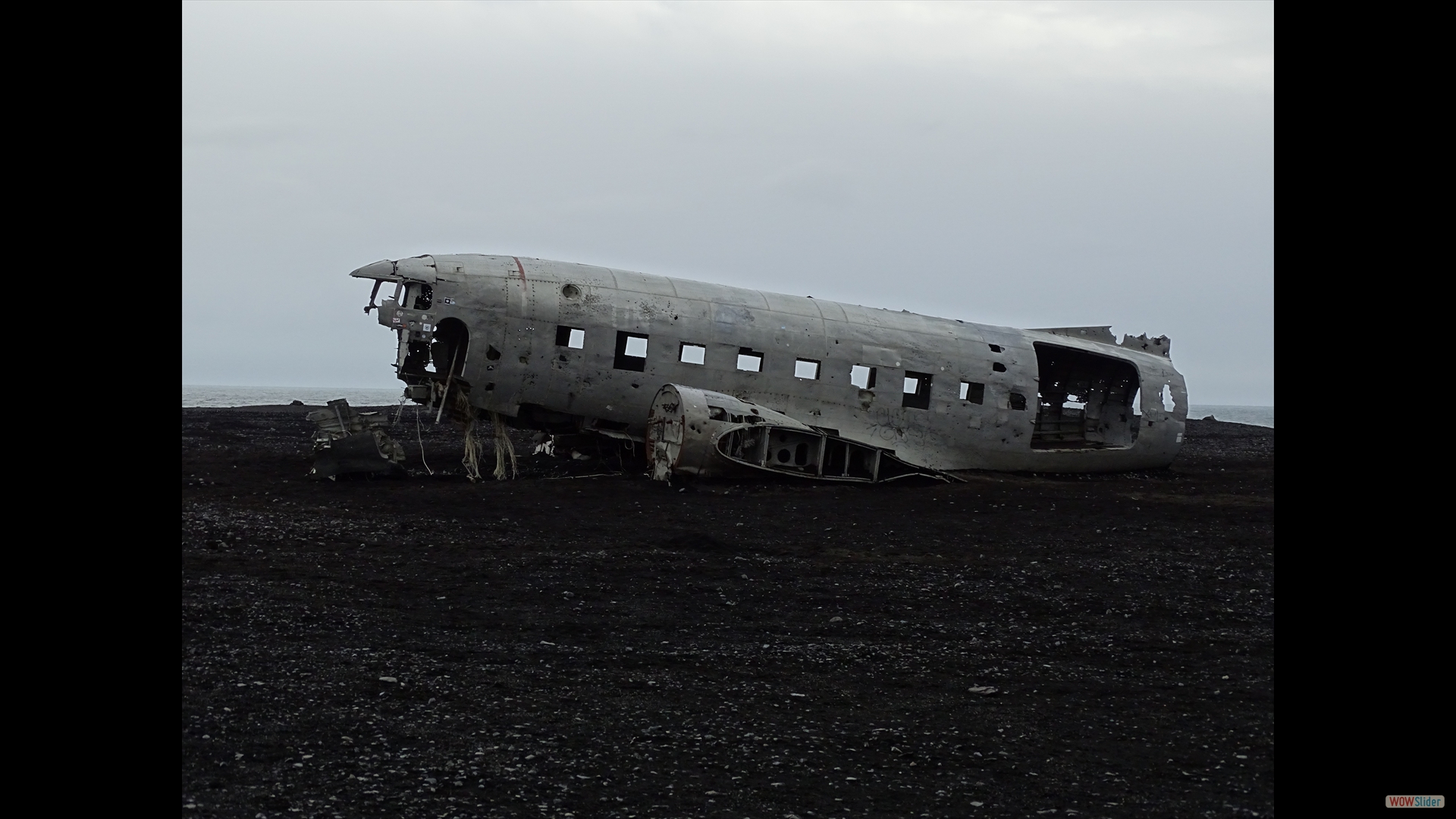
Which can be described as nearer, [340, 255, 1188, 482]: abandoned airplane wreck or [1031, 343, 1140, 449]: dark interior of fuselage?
[340, 255, 1188, 482]: abandoned airplane wreck

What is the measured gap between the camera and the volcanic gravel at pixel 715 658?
6.49 meters

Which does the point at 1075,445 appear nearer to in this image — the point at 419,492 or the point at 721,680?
the point at 419,492

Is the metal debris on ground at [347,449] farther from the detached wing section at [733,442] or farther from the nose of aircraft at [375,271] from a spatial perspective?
the detached wing section at [733,442]

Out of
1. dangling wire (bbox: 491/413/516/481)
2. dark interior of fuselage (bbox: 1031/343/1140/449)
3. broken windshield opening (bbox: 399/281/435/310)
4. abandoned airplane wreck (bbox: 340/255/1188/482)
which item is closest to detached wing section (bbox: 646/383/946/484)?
abandoned airplane wreck (bbox: 340/255/1188/482)

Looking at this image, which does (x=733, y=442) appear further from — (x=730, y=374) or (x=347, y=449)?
(x=347, y=449)

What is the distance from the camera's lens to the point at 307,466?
21.5 m

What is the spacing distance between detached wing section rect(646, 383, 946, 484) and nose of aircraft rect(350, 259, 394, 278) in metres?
4.98

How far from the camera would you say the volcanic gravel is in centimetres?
649

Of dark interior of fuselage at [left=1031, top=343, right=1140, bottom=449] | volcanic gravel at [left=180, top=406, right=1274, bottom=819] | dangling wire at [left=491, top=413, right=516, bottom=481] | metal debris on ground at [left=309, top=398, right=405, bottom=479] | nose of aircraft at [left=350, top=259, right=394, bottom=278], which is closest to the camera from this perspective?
volcanic gravel at [left=180, top=406, right=1274, bottom=819]

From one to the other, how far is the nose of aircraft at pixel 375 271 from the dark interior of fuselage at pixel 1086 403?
14.5 m

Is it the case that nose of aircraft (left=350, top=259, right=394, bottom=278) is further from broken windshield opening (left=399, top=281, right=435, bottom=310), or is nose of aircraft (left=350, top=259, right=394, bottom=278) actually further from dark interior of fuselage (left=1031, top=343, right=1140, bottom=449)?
dark interior of fuselage (left=1031, top=343, right=1140, bottom=449)

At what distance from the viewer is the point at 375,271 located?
18.4 metres
